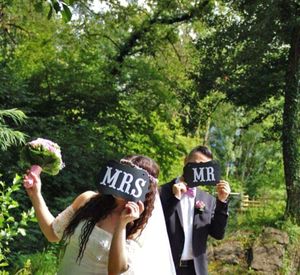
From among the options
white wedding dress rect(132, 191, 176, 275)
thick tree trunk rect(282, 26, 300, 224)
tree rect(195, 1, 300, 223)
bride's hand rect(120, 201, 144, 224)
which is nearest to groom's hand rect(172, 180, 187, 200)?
white wedding dress rect(132, 191, 176, 275)

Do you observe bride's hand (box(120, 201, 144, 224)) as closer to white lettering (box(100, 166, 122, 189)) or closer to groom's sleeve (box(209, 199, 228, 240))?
white lettering (box(100, 166, 122, 189))

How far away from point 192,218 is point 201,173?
12.7 inches

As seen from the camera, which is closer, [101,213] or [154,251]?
[101,213]

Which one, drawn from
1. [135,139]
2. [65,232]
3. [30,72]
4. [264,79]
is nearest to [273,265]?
[135,139]

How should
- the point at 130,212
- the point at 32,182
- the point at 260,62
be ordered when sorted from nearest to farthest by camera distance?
1. the point at 130,212
2. the point at 32,182
3. the point at 260,62

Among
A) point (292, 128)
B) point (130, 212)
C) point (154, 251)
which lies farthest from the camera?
point (292, 128)

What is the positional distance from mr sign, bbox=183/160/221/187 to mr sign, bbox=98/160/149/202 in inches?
44.5

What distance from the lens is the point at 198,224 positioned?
346 centimetres

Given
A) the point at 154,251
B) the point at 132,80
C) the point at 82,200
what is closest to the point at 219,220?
the point at 154,251

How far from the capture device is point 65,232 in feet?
7.88

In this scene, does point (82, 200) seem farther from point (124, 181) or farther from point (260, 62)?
point (260, 62)

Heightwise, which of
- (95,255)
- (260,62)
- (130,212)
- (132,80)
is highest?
(260,62)

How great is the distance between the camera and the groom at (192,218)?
339 centimetres

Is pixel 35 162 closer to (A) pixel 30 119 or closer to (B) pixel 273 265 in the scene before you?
(A) pixel 30 119
